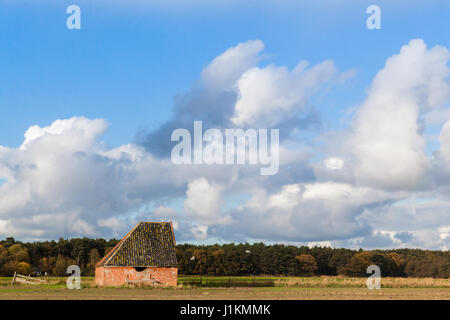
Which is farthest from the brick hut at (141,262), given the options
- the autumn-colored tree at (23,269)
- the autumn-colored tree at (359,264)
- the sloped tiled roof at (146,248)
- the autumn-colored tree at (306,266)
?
the autumn-colored tree at (306,266)

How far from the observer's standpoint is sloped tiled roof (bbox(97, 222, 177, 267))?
52219 mm

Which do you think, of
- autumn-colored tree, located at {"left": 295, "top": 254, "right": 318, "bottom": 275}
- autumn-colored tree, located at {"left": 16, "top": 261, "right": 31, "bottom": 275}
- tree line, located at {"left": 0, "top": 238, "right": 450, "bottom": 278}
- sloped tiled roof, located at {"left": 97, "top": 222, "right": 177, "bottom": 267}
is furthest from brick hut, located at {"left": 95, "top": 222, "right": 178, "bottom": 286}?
autumn-colored tree, located at {"left": 295, "top": 254, "right": 318, "bottom": 275}

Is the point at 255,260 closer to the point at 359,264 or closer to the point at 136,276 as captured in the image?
the point at 359,264

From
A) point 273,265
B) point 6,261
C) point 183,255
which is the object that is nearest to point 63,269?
point 6,261

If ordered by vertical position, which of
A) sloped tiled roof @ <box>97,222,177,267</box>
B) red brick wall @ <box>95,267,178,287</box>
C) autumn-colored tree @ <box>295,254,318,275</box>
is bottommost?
autumn-colored tree @ <box>295,254,318,275</box>

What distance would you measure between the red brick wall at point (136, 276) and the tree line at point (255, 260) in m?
49.0

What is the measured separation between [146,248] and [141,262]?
2.25 meters

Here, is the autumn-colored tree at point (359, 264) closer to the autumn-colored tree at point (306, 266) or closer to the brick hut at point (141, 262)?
the autumn-colored tree at point (306, 266)

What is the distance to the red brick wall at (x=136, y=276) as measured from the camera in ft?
167

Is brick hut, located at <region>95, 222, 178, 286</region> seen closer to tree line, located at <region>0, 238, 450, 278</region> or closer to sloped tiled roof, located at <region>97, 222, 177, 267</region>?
sloped tiled roof, located at <region>97, 222, 177, 267</region>

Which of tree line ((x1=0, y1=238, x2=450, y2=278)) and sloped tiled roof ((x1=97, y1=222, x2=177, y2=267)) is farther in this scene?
tree line ((x1=0, y1=238, x2=450, y2=278))

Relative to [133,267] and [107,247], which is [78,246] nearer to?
[107,247]
